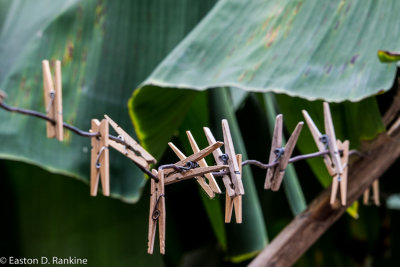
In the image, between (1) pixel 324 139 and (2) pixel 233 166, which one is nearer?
(2) pixel 233 166

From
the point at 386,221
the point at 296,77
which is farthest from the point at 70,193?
the point at 386,221

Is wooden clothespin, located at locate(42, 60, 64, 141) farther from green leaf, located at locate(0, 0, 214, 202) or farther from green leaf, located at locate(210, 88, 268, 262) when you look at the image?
green leaf, located at locate(210, 88, 268, 262)

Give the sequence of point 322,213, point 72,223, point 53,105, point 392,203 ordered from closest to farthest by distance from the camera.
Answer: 1. point 53,105
2. point 322,213
3. point 72,223
4. point 392,203

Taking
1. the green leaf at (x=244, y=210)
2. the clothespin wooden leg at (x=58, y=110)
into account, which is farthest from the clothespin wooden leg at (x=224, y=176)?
the green leaf at (x=244, y=210)

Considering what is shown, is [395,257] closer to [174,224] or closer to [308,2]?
[174,224]

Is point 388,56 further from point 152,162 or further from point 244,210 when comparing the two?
point 244,210

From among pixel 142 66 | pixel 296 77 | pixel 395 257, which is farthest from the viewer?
pixel 395 257

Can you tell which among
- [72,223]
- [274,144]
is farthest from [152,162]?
[72,223]
